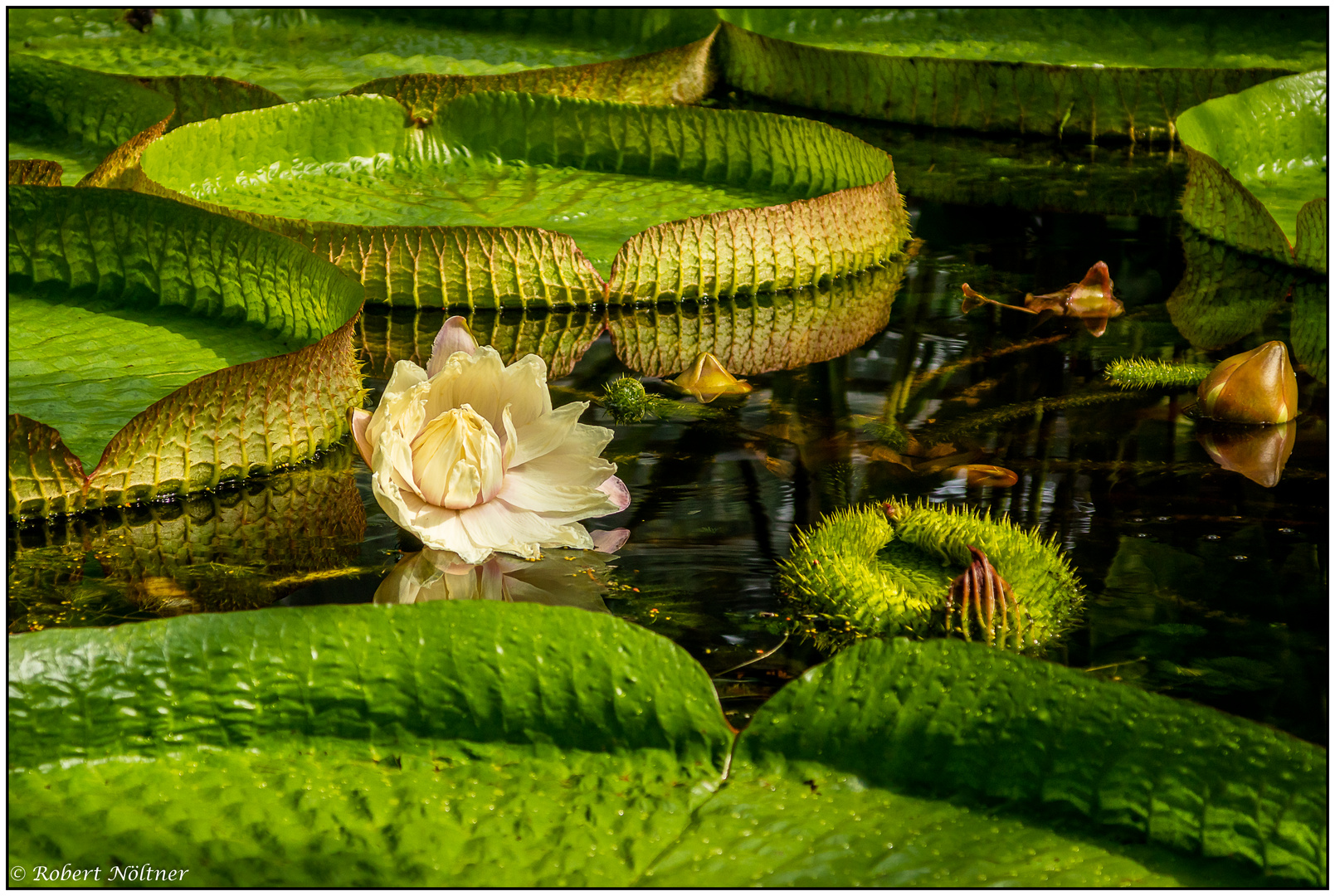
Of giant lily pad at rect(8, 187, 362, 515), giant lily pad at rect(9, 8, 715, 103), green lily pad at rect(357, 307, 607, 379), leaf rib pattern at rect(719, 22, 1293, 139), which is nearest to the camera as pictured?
giant lily pad at rect(8, 187, 362, 515)

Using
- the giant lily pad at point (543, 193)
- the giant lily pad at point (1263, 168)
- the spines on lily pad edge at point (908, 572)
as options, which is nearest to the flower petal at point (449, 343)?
the spines on lily pad edge at point (908, 572)

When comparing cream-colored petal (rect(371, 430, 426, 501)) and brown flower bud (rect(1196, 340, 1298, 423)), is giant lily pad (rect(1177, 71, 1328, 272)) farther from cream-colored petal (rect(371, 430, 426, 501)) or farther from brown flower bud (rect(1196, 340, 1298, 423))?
cream-colored petal (rect(371, 430, 426, 501))

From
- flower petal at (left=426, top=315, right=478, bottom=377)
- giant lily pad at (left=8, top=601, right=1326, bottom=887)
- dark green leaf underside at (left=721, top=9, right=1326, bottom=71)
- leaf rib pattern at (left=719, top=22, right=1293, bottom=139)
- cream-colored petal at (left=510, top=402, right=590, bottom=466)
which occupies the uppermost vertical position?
dark green leaf underside at (left=721, top=9, right=1326, bottom=71)

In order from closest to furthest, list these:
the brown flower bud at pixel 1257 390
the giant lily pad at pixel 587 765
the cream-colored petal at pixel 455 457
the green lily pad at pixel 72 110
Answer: the giant lily pad at pixel 587 765 < the cream-colored petal at pixel 455 457 < the brown flower bud at pixel 1257 390 < the green lily pad at pixel 72 110

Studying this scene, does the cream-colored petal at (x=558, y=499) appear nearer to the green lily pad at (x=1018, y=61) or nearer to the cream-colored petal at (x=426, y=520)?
the cream-colored petal at (x=426, y=520)

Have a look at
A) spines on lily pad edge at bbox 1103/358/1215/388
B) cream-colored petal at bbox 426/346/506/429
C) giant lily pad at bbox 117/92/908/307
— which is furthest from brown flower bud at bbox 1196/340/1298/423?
cream-colored petal at bbox 426/346/506/429

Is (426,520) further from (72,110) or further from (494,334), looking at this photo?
(72,110)
